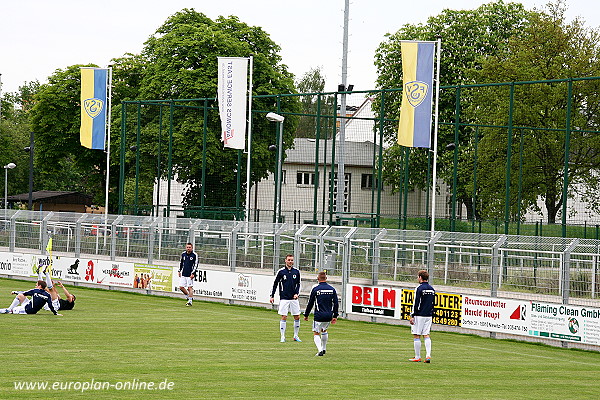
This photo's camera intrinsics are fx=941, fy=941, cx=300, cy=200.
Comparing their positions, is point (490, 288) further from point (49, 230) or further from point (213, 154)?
point (213, 154)

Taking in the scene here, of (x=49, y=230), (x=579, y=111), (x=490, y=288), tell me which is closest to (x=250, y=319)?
(x=490, y=288)

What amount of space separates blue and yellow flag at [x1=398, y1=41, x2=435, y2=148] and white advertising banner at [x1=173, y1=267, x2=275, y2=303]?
6.18 metres

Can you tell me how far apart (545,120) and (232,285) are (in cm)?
2262

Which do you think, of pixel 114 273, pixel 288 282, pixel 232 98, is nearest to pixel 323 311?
pixel 288 282

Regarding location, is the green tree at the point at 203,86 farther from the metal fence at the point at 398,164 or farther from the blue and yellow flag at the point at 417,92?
the blue and yellow flag at the point at 417,92

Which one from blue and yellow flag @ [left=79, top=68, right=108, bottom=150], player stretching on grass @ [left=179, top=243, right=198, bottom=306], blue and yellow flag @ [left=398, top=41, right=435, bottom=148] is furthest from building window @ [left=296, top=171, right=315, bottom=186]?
player stretching on grass @ [left=179, top=243, right=198, bottom=306]

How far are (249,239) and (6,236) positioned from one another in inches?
506

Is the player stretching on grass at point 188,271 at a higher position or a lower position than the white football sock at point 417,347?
higher

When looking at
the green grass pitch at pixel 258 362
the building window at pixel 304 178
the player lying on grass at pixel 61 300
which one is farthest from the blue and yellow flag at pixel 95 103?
the green grass pitch at pixel 258 362

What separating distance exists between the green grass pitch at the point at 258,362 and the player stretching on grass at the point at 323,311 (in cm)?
37

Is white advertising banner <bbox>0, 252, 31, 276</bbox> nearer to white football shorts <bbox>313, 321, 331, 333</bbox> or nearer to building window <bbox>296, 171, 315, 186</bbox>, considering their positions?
building window <bbox>296, 171, 315, 186</bbox>

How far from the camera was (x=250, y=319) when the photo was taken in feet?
82.2

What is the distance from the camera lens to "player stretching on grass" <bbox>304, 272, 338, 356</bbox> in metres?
17.9

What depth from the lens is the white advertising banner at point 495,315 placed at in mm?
22266
